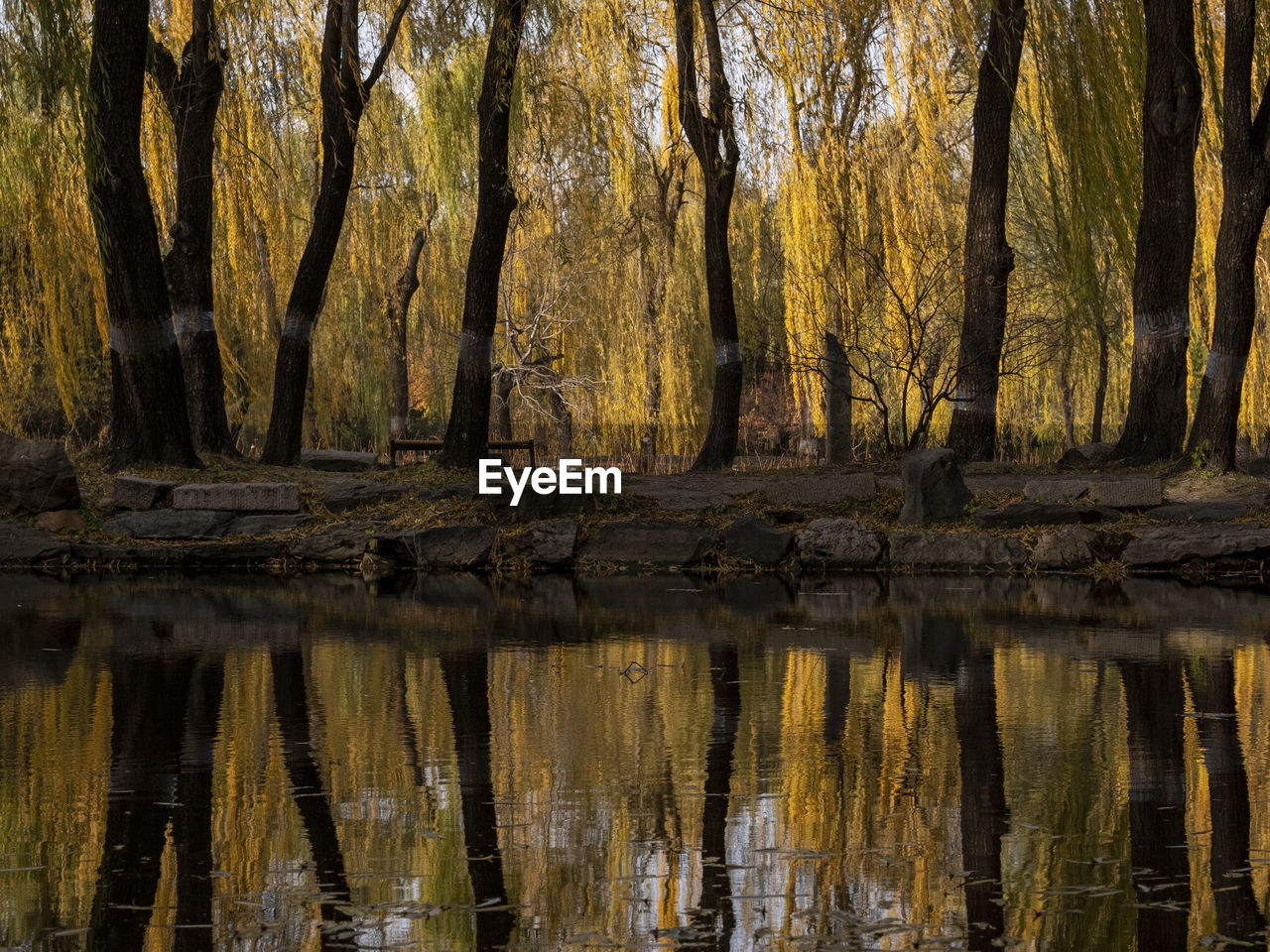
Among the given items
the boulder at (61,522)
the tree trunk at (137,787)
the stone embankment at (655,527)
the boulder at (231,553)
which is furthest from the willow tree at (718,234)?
the tree trunk at (137,787)

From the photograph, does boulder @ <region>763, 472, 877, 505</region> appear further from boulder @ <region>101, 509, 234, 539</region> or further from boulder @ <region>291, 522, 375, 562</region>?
boulder @ <region>101, 509, 234, 539</region>

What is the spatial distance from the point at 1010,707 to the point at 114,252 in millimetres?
9847

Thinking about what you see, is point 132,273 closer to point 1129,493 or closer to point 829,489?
point 829,489

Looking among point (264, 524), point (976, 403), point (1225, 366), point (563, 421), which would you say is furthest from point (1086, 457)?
point (563, 421)

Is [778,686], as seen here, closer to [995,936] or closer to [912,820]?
[912,820]

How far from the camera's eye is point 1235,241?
12203mm

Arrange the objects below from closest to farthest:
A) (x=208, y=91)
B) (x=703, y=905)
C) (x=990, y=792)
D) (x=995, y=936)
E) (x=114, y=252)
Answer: (x=995, y=936), (x=703, y=905), (x=990, y=792), (x=114, y=252), (x=208, y=91)

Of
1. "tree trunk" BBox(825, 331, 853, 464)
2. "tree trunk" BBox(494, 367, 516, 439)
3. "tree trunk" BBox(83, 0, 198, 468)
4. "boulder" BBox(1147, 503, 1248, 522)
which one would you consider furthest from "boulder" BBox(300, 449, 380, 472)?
"boulder" BBox(1147, 503, 1248, 522)

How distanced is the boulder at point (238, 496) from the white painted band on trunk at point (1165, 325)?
7702 mm

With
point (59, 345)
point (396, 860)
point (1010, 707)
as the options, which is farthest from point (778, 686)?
point (59, 345)

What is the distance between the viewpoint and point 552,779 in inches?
158

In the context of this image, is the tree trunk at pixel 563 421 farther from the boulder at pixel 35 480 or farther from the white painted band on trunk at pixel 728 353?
the boulder at pixel 35 480

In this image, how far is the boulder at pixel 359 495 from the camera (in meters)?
12.9

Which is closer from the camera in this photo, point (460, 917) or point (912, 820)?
point (460, 917)
